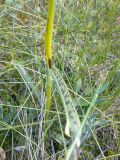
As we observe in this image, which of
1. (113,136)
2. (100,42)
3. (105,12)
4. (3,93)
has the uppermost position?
(105,12)

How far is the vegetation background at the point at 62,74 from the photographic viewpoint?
938 mm

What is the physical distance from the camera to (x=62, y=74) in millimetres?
1035

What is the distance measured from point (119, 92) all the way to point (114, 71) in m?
0.08

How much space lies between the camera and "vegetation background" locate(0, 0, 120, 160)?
0.94 m

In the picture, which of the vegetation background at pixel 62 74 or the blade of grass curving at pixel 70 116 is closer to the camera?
the blade of grass curving at pixel 70 116

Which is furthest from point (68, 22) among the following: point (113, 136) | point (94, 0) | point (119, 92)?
point (113, 136)

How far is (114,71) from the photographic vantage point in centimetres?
111

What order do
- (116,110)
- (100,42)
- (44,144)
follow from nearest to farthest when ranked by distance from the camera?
(44,144) → (116,110) → (100,42)

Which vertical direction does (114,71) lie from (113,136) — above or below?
above

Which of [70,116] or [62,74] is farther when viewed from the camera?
[62,74]

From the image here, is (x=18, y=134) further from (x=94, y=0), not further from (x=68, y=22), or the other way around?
(x=94, y=0)

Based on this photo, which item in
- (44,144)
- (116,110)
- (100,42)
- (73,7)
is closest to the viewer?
(44,144)

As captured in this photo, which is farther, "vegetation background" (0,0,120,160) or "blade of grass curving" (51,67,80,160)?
"vegetation background" (0,0,120,160)

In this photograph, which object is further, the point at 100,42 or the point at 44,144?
the point at 100,42
